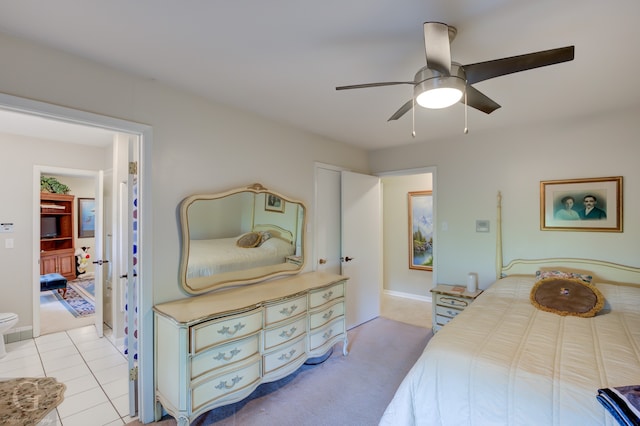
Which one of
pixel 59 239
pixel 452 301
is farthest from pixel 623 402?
pixel 59 239

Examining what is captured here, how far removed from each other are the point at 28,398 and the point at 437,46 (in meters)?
3.60

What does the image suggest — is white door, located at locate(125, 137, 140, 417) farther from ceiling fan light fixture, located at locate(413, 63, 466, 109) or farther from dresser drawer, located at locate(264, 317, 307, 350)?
ceiling fan light fixture, located at locate(413, 63, 466, 109)

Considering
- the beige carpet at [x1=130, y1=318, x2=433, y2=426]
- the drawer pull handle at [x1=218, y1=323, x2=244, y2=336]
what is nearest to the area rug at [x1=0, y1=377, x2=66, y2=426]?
the beige carpet at [x1=130, y1=318, x2=433, y2=426]

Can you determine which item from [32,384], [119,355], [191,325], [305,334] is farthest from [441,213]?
[32,384]

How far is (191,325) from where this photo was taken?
1812 millimetres

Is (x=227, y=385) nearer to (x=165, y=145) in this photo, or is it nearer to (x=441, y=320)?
(x=165, y=145)

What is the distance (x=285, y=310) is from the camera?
2.40 meters

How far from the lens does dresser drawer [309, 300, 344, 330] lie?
8.82 feet

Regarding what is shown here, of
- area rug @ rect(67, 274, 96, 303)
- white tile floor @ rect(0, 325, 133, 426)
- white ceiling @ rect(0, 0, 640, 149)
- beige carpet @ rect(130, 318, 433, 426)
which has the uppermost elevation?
white ceiling @ rect(0, 0, 640, 149)

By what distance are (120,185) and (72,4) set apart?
7.08 ft

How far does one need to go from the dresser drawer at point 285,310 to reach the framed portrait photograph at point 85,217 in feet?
22.2

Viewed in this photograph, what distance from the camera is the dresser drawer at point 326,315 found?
2.69 meters

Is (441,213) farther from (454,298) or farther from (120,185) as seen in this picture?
(120,185)

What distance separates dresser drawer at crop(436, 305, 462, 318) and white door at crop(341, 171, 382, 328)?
97cm
